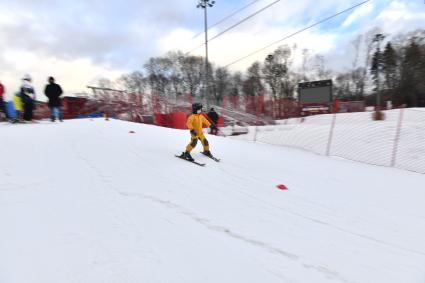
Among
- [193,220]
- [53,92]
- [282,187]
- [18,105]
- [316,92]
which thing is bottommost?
[282,187]

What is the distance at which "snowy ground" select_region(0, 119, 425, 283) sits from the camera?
390cm

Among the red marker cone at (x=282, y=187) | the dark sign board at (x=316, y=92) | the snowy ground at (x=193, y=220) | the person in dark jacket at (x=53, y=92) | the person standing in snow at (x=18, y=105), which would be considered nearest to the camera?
the snowy ground at (x=193, y=220)

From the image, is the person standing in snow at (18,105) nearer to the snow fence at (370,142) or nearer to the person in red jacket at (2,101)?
the person in red jacket at (2,101)

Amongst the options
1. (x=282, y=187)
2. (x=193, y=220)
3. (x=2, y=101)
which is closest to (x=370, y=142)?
(x=282, y=187)

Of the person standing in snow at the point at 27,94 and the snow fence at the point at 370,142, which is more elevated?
the person standing in snow at the point at 27,94

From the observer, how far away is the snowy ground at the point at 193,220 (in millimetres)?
3904

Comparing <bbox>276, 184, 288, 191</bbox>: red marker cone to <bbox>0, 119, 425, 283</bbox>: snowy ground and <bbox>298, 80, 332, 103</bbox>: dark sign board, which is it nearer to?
<bbox>0, 119, 425, 283</bbox>: snowy ground

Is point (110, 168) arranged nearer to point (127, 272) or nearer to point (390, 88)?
→ point (127, 272)

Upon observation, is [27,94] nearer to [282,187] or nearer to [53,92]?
[53,92]

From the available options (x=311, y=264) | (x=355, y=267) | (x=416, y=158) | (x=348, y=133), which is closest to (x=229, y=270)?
(x=311, y=264)

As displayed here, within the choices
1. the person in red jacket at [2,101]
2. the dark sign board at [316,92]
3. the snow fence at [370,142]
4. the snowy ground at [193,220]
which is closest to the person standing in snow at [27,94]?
the person in red jacket at [2,101]

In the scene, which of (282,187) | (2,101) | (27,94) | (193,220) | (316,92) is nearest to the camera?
(193,220)

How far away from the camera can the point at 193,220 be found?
208 inches

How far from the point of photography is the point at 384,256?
15.0 ft
